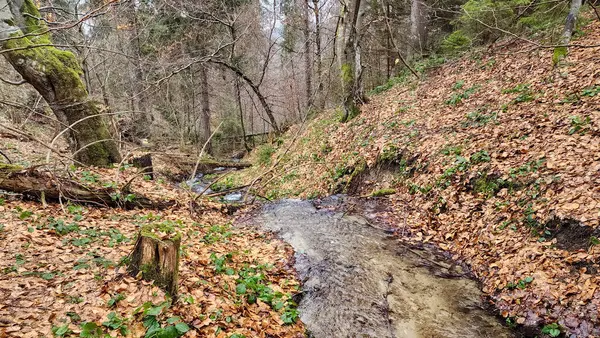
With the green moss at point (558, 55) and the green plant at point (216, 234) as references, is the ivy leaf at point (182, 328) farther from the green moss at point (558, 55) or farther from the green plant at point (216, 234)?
the green moss at point (558, 55)

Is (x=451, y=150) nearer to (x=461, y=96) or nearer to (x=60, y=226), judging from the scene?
(x=461, y=96)

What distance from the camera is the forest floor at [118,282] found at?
120 inches

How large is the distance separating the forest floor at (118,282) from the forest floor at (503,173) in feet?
9.05

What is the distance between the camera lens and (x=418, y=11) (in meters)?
13.7

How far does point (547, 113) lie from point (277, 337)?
6.47 meters

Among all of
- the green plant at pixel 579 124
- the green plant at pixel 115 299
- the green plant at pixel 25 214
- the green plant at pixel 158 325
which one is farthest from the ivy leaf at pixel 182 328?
the green plant at pixel 579 124

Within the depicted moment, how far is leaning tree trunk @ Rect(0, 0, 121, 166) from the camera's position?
743 cm

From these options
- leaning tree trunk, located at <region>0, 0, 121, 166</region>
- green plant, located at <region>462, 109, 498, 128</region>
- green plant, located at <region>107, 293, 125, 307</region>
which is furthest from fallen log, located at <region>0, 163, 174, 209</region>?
green plant, located at <region>462, 109, 498, 128</region>

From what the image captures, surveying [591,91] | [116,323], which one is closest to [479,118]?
[591,91]

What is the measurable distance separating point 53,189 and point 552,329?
7.42 metres

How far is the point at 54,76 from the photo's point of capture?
798 centimetres

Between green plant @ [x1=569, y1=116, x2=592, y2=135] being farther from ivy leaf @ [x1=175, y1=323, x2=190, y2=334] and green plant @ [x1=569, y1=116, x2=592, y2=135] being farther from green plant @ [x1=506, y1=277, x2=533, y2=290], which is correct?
ivy leaf @ [x1=175, y1=323, x2=190, y2=334]

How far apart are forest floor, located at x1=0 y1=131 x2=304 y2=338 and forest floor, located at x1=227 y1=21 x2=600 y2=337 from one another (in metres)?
2.76

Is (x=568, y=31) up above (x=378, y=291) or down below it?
above
